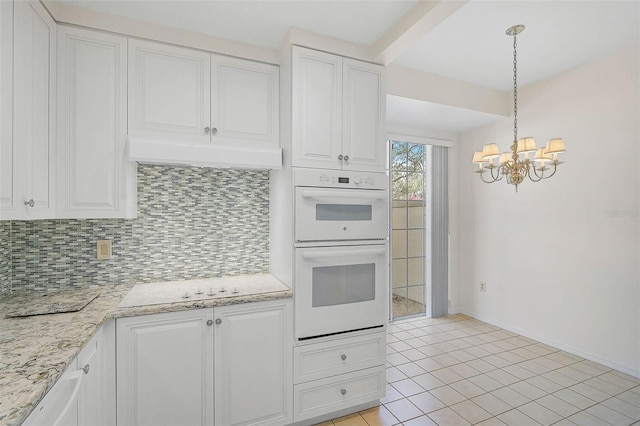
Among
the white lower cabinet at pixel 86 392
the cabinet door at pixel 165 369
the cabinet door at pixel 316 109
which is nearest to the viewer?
the white lower cabinet at pixel 86 392

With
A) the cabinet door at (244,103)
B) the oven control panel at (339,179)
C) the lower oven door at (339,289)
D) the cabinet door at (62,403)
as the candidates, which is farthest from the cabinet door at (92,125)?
the lower oven door at (339,289)

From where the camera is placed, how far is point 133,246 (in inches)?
81.7

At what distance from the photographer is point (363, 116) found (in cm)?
212

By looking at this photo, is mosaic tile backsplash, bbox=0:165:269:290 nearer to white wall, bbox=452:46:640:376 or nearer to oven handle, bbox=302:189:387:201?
oven handle, bbox=302:189:387:201

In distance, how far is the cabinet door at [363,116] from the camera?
2.07 meters

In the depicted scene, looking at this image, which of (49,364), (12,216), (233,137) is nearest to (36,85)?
(12,216)

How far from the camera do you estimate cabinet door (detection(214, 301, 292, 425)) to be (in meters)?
1.75

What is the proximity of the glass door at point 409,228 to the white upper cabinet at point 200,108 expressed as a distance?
2.11 meters

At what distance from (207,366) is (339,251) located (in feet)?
3.25

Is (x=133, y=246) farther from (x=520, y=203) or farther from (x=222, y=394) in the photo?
(x=520, y=203)

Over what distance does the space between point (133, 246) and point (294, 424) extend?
1540 millimetres

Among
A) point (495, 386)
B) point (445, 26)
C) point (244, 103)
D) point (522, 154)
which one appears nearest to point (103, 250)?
point (244, 103)

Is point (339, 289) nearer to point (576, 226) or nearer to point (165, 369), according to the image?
point (165, 369)

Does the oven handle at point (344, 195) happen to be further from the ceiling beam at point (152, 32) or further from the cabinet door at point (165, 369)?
the ceiling beam at point (152, 32)
